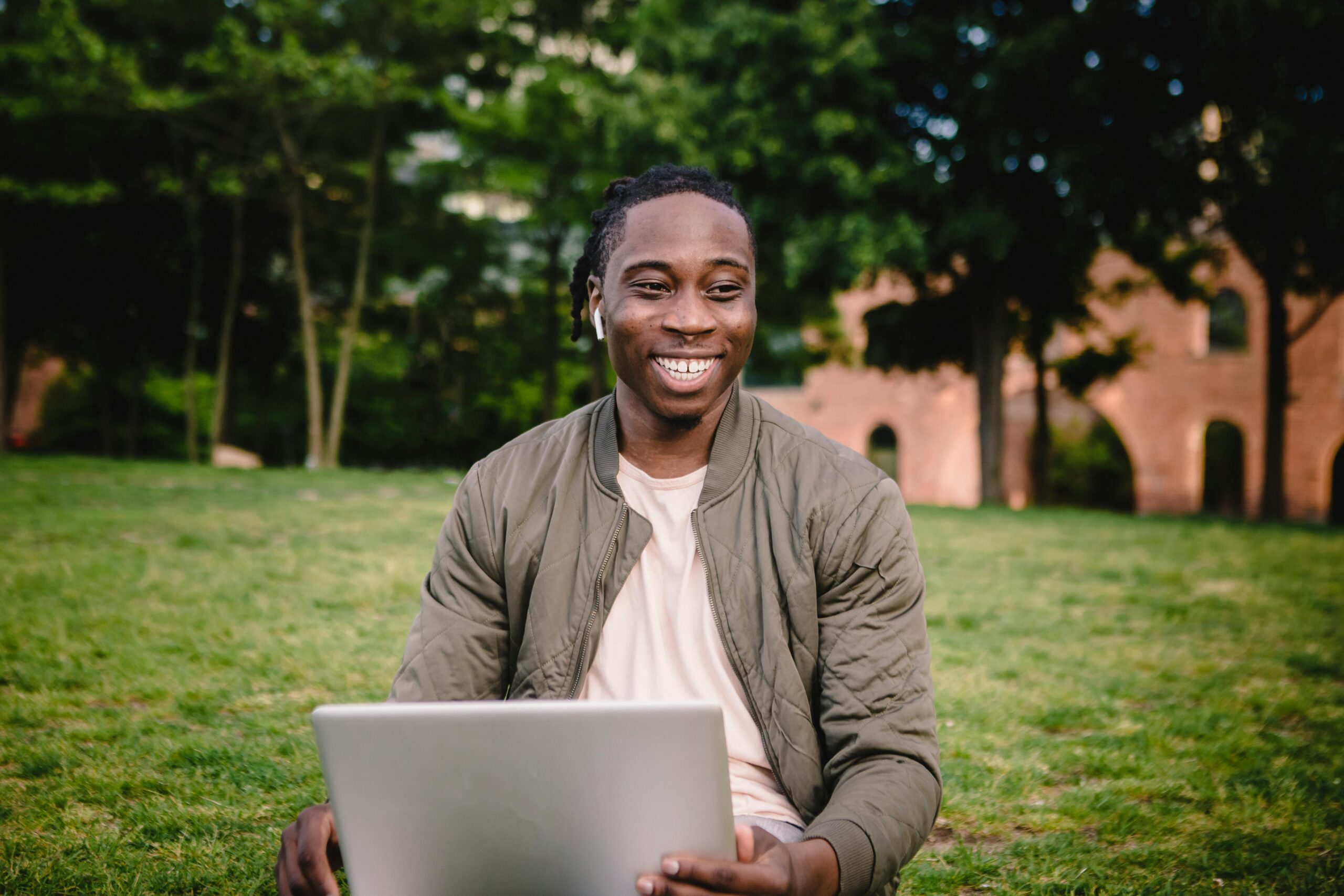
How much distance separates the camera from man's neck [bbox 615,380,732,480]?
2174 mm

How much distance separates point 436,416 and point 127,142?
10.7 metres

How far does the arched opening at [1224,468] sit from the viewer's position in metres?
26.2

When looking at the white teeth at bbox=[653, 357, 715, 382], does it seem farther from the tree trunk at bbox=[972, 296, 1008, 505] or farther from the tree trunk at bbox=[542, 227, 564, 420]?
the tree trunk at bbox=[542, 227, 564, 420]

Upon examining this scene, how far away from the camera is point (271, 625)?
587cm

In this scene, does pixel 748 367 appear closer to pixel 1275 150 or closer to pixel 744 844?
pixel 1275 150

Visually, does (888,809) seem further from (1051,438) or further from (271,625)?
(1051,438)

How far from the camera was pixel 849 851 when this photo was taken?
1.67m

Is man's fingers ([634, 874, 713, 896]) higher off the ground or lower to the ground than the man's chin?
lower

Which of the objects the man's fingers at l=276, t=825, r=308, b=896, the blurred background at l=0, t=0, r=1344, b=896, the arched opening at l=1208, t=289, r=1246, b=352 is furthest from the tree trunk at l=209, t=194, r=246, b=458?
the arched opening at l=1208, t=289, r=1246, b=352

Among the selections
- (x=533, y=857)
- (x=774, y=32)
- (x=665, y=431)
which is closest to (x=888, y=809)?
(x=533, y=857)

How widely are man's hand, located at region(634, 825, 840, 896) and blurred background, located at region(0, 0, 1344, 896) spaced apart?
63.6 inches

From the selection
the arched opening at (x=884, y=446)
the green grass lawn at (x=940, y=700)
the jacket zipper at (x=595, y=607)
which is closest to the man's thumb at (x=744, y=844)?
the jacket zipper at (x=595, y=607)

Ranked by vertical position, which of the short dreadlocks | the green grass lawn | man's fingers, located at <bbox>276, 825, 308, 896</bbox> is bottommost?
the green grass lawn

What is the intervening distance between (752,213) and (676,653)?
47.6 feet
